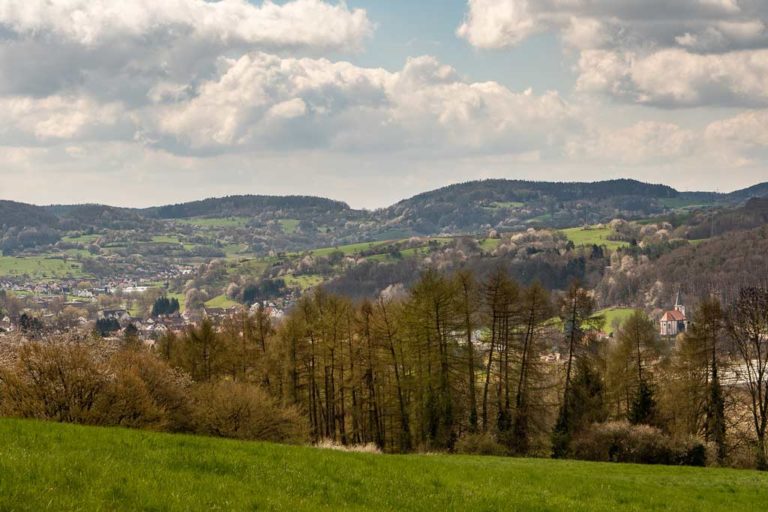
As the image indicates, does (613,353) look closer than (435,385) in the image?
No

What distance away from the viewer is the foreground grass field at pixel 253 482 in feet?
43.7

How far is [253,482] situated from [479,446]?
110ft

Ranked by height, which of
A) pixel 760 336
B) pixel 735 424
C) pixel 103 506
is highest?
pixel 103 506

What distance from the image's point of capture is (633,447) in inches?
1841

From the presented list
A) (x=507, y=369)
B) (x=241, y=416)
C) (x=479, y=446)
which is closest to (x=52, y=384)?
(x=241, y=416)

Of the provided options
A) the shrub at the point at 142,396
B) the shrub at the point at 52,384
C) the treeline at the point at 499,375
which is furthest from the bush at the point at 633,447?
the shrub at the point at 52,384

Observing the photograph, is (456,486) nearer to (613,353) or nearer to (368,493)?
(368,493)

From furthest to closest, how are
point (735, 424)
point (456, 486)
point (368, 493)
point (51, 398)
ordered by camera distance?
point (735, 424), point (51, 398), point (456, 486), point (368, 493)

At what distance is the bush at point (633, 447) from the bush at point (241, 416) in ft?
67.4

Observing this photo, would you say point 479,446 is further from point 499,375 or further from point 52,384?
point 52,384

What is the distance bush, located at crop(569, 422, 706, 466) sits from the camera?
4575 centimetres

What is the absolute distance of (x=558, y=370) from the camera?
198ft

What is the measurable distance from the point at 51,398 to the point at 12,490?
26.5 m

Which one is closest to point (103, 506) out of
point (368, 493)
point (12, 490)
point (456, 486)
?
point (12, 490)
